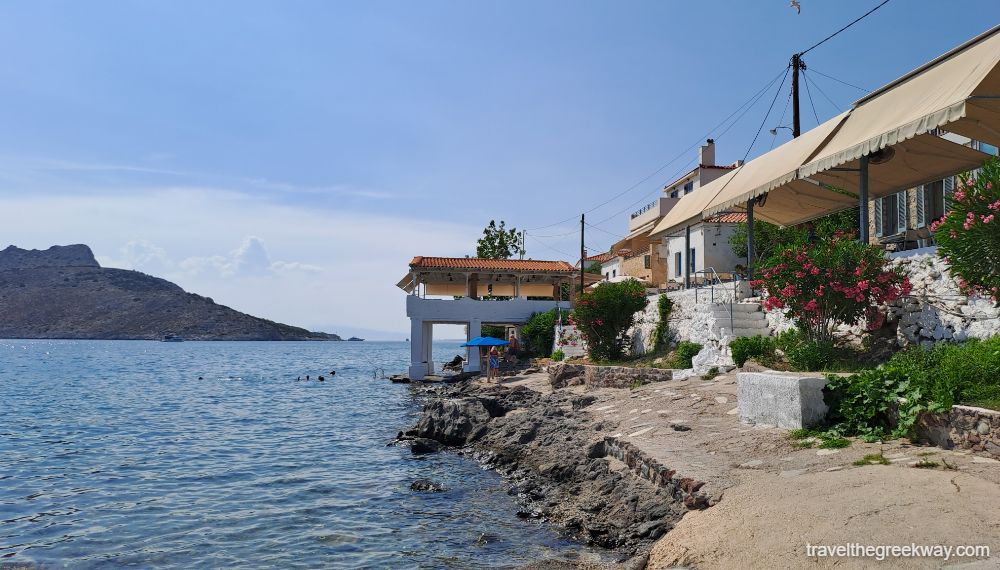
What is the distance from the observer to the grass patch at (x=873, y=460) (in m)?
7.87

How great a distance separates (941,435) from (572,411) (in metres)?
11.2

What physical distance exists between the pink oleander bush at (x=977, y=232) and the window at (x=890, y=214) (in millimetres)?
15374

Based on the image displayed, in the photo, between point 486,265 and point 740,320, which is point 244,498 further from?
point 486,265

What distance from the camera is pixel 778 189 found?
20.5 meters

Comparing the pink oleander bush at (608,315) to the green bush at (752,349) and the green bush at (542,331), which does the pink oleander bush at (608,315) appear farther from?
the green bush at (542,331)

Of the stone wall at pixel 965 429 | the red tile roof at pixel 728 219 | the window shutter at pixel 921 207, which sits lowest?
the stone wall at pixel 965 429

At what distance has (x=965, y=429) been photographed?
25.8ft

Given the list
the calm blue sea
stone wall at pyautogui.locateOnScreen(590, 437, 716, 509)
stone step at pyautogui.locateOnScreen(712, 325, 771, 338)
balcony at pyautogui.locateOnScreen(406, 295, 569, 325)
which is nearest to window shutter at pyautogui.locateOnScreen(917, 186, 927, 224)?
stone step at pyautogui.locateOnScreen(712, 325, 771, 338)

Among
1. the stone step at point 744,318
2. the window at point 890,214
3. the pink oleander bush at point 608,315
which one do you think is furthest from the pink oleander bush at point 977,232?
the pink oleander bush at point 608,315

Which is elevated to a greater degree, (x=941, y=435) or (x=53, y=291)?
(x=53, y=291)

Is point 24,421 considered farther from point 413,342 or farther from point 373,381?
point 373,381

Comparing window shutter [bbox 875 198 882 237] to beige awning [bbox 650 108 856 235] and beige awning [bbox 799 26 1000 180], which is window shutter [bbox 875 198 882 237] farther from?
beige awning [bbox 799 26 1000 180]

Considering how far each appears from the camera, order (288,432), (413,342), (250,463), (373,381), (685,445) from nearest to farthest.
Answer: (685,445) < (250,463) < (288,432) < (413,342) < (373,381)

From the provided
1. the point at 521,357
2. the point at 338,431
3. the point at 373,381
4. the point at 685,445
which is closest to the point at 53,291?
the point at 373,381
